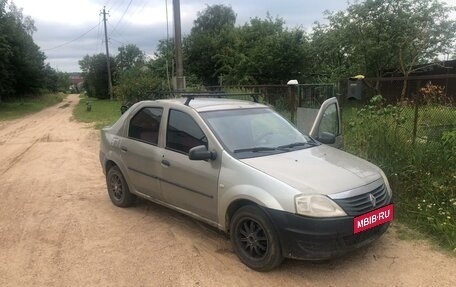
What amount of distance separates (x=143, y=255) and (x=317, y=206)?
1947mm

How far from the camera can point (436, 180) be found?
18.9 ft

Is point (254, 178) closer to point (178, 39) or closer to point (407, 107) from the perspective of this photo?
point (407, 107)

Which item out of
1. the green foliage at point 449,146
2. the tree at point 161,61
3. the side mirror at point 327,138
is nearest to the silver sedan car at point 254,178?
the side mirror at point 327,138

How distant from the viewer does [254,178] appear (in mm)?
4148

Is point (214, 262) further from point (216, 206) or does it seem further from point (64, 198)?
point (64, 198)

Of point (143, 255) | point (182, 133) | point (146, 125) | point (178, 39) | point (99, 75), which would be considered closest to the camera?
point (143, 255)

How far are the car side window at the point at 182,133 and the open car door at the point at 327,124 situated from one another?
1.68 metres

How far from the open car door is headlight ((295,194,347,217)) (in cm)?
186

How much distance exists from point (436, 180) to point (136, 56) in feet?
264

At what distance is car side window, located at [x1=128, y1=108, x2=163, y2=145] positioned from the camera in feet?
18.1

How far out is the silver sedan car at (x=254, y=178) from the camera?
12.7 ft

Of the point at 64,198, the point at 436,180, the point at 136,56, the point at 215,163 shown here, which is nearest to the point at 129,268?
the point at 215,163

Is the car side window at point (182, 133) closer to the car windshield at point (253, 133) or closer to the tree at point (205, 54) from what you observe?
the car windshield at point (253, 133)

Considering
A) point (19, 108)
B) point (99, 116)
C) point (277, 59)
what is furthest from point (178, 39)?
point (19, 108)
